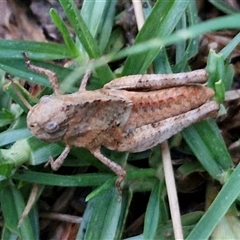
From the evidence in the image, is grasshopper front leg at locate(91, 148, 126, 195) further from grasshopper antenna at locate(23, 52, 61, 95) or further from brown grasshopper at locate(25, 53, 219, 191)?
grasshopper antenna at locate(23, 52, 61, 95)

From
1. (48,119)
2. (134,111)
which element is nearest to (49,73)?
(48,119)

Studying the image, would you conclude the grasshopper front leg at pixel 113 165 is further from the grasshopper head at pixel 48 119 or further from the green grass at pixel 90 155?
the grasshopper head at pixel 48 119

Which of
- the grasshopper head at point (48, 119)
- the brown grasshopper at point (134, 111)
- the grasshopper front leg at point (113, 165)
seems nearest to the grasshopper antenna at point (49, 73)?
the brown grasshopper at point (134, 111)

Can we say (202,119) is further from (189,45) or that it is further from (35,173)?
(35,173)

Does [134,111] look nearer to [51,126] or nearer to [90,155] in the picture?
[90,155]

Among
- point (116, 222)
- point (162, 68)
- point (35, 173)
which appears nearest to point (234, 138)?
point (162, 68)
